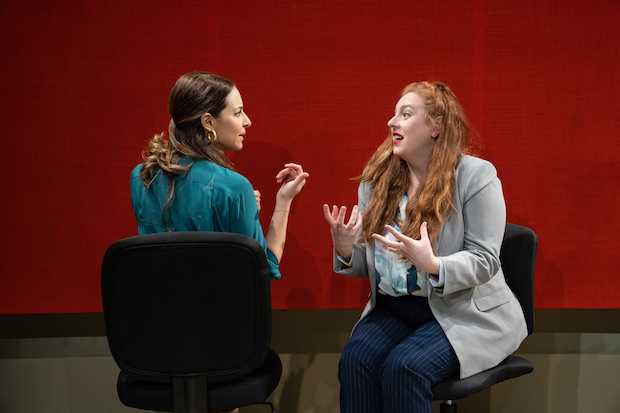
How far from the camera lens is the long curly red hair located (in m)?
1.81

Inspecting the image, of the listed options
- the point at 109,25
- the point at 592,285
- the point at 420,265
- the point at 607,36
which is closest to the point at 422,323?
the point at 420,265

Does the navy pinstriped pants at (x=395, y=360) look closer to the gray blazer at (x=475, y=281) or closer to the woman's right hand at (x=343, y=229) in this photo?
the gray blazer at (x=475, y=281)

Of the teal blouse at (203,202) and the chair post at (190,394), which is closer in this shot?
the chair post at (190,394)

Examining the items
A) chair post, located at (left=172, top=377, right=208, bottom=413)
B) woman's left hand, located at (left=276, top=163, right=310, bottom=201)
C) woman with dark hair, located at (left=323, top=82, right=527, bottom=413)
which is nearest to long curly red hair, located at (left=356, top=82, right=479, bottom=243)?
woman with dark hair, located at (left=323, top=82, right=527, bottom=413)

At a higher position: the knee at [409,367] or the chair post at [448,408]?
the knee at [409,367]

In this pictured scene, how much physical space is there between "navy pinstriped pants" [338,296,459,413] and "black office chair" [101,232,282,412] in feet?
1.36

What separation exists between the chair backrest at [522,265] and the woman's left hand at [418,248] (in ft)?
1.40

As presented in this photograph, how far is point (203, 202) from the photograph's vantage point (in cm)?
169

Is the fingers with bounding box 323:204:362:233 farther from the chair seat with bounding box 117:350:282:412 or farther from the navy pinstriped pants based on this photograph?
the chair seat with bounding box 117:350:282:412

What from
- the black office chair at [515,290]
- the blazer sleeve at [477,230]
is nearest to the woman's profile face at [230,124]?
the blazer sleeve at [477,230]

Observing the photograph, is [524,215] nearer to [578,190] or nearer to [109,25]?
[578,190]

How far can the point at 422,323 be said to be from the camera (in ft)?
6.18

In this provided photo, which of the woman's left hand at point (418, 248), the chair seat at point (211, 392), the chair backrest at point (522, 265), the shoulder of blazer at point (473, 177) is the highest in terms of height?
the shoulder of blazer at point (473, 177)

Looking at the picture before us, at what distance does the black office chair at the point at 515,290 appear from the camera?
1.69 m
